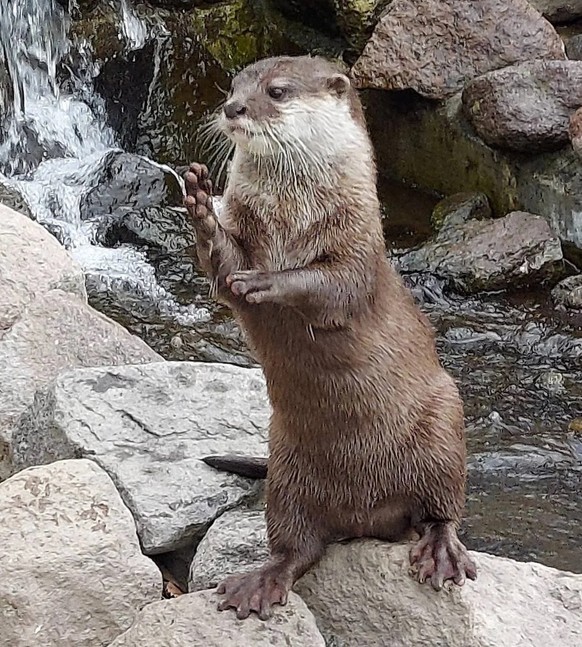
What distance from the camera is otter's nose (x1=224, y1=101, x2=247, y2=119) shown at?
8.05 ft

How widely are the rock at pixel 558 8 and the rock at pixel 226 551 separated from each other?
17.2 ft

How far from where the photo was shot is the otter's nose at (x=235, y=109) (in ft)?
8.05

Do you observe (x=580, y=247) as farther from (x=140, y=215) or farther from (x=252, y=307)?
(x=252, y=307)

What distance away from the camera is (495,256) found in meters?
5.95

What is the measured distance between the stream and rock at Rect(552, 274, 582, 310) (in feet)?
0.20

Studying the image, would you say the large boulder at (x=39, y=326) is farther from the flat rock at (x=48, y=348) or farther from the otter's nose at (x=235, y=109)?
the otter's nose at (x=235, y=109)

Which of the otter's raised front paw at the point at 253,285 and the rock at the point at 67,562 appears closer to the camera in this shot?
the otter's raised front paw at the point at 253,285

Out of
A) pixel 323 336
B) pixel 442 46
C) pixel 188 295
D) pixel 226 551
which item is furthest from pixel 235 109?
pixel 442 46

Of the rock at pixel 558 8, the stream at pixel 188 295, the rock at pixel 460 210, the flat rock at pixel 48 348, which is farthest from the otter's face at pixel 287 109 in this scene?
the rock at pixel 558 8

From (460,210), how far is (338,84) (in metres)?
3.87

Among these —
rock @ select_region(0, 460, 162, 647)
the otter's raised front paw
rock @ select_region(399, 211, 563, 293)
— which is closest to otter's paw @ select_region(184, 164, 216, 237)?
the otter's raised front paw

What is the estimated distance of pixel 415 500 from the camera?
279cm

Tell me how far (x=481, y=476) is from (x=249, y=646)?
1.99m

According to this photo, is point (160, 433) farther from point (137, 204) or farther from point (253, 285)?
point (137, 204)
